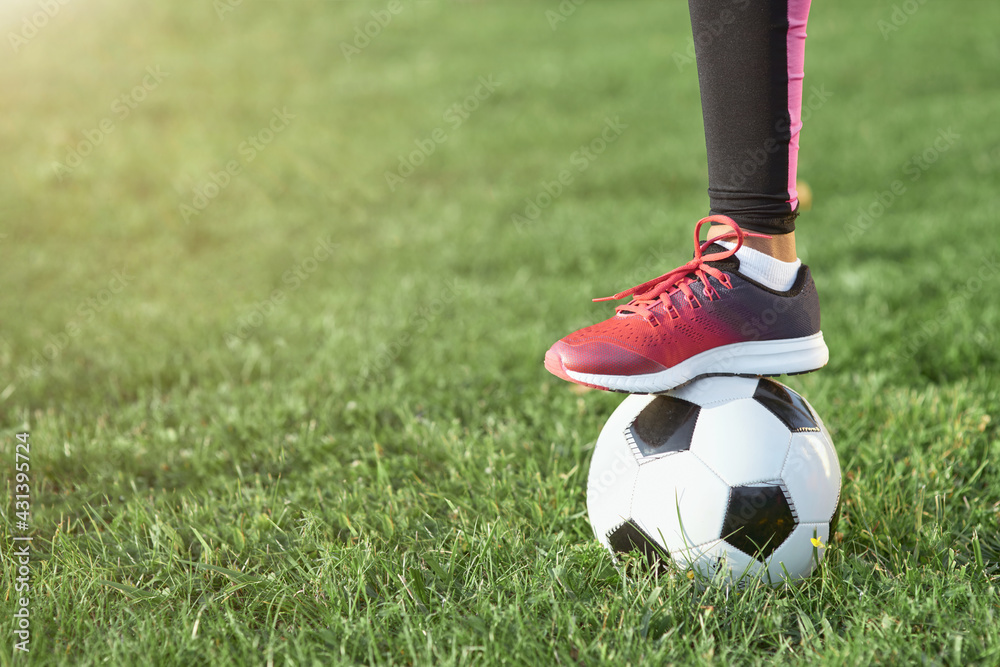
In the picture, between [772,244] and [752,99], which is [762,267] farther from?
[752,99]

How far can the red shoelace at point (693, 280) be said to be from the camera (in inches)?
86.7

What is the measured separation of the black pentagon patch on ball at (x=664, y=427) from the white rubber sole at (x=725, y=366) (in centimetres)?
5

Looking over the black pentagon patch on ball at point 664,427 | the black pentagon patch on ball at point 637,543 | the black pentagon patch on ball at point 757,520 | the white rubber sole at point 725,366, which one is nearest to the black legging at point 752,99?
the white rubber sole at point 725,366

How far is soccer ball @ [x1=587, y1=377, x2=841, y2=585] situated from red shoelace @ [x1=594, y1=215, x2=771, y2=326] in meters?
0.25

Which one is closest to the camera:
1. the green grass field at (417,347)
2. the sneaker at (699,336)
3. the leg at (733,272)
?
the green grass field at (417,347)

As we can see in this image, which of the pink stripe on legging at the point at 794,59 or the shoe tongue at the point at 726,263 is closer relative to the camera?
the pink stripe on legging at the point at 794,59

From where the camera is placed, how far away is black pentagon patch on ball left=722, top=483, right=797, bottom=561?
198 centimetres

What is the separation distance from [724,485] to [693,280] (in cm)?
62

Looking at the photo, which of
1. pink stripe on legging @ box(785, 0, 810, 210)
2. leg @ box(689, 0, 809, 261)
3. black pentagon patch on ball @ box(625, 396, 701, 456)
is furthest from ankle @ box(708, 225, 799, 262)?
black pentagon patch on ball @ box(625, 396, 701, 456)

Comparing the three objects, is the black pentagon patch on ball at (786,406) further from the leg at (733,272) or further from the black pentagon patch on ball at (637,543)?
the black pentagon patch on ball at (637,543)

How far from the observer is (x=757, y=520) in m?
1.97

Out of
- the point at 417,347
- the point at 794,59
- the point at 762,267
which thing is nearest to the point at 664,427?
the point at 762,267

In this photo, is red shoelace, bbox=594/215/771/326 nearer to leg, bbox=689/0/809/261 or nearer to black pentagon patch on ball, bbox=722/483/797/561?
leg, bbox=689/0/809/261

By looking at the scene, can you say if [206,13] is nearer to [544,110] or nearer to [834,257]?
[544,110]
